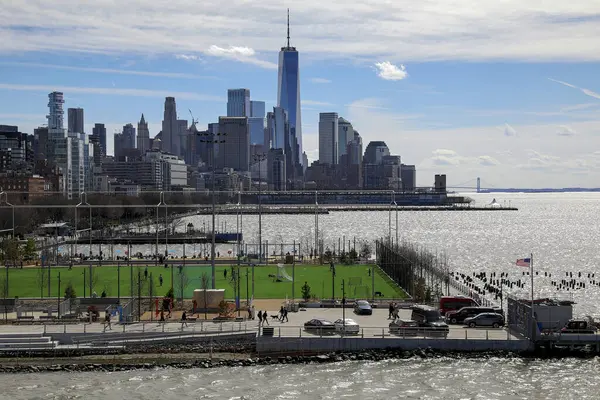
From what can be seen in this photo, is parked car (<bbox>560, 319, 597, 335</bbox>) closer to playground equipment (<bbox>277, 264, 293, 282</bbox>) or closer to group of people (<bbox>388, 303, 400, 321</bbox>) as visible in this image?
group of people (<bbox>388, 303, 400, 321</bbox>)

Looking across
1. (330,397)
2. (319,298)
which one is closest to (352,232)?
(319,298)

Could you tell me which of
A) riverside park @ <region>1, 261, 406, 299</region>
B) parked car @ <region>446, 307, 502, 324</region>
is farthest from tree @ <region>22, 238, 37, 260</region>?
parked car @ <region>446, 307, 502, 324</region>

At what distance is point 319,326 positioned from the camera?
34.7m

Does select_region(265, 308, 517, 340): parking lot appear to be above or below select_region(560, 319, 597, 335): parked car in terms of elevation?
below

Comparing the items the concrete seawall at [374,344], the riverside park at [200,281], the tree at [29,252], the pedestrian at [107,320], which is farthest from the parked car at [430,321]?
the tree at [29,252]

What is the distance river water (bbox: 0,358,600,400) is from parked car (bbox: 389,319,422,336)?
183 centimetres

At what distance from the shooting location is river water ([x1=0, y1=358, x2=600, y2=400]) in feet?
93.4

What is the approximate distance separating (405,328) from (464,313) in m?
4.17

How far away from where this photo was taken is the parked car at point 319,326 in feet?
113

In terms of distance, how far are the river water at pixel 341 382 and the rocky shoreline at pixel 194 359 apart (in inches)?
19.3

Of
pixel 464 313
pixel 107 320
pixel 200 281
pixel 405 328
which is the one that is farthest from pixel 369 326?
pixel 200 281

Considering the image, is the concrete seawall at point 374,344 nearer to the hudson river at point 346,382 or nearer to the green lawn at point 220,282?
the hudson river at point 346,382

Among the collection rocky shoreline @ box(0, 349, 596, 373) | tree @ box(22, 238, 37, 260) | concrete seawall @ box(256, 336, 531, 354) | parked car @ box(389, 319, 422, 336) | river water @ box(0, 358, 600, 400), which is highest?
tree @ box(22, 238, 37, 260)

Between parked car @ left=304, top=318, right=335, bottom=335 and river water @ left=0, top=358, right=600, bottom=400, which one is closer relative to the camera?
river water @ left=0, top=358, right=600, bottom=400
